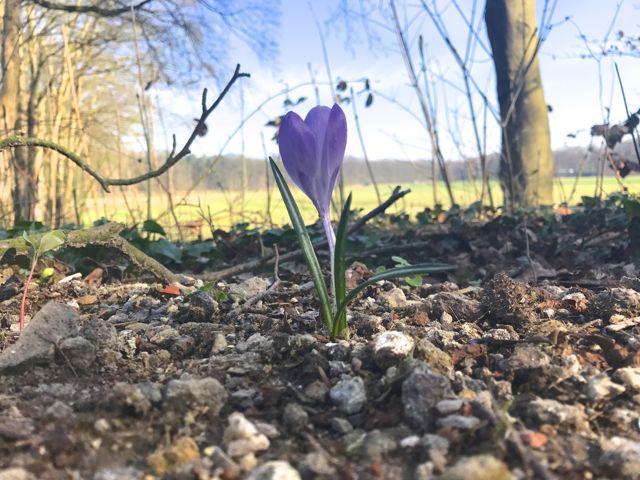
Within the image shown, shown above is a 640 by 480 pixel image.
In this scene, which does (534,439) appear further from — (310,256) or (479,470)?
(310,256)

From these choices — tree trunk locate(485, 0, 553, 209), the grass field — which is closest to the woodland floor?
the grass field

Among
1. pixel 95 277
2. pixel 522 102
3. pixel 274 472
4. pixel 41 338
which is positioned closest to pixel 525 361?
pixel 274 472

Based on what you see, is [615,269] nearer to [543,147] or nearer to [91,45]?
[543,147]

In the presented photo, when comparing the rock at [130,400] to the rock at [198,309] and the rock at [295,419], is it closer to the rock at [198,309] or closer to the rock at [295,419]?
the rock at [295,419]

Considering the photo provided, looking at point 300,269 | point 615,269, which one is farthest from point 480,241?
point 300,269

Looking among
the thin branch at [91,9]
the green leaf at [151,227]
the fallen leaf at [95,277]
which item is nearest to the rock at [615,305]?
the fallen leaf at [95,277]

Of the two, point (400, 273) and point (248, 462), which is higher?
point (400, 273)

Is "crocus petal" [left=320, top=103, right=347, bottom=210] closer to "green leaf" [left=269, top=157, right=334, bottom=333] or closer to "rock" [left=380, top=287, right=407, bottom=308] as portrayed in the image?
"green leaf" [left=269, top=157, right=334, bottom=333]
